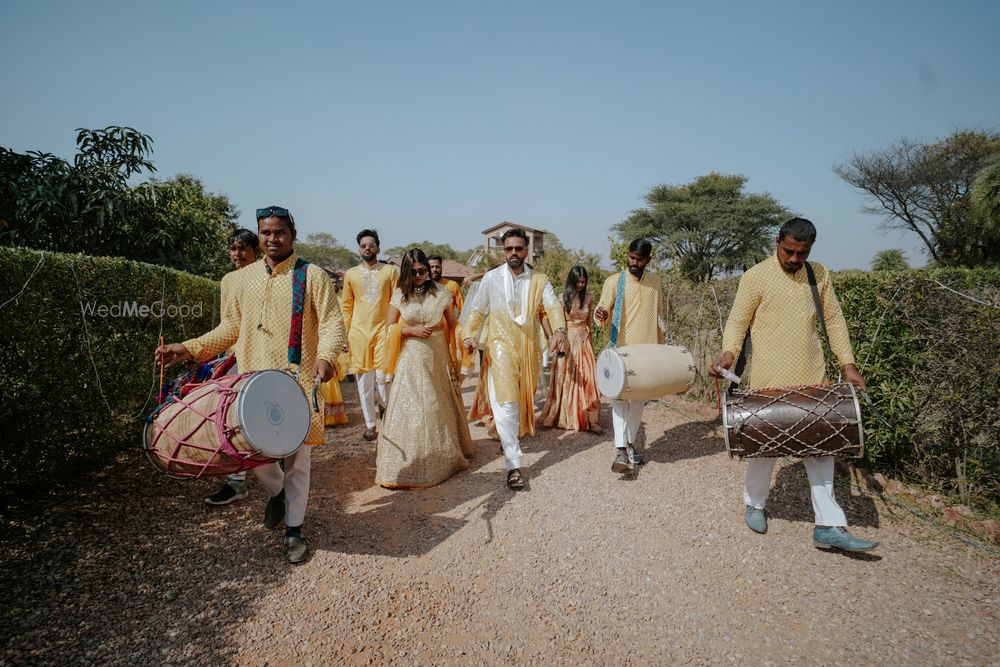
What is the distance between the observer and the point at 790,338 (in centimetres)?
334

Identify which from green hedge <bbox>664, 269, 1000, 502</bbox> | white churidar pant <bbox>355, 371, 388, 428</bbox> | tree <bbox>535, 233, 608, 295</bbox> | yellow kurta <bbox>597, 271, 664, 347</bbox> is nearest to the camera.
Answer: green hedge <bbox>664, 269, 1000, 502</bbox>

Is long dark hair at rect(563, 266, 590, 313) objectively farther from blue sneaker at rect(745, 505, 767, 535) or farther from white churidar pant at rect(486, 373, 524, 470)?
blue sneaker at rect(745, 505, 767, 535)

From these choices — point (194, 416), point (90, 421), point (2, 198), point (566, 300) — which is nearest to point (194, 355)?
point (194, 416)

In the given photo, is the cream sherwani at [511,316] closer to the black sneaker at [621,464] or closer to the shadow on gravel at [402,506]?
the shadow on gravel at [402,506]

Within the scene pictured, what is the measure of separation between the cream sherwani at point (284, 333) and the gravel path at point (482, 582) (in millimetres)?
458

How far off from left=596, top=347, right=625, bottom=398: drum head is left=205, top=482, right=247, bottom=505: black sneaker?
9.67ft

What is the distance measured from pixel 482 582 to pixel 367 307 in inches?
147

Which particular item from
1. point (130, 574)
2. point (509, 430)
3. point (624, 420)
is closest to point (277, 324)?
point (130, 574)

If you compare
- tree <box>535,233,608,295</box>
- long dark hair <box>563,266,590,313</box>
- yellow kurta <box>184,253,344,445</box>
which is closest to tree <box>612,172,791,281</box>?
tree <box>535,233,608,295</box>

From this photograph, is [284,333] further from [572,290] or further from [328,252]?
[328,252]

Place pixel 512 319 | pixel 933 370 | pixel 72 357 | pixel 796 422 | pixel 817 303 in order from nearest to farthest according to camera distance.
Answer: pixel 796 422 < pixel 817 303 < pixel 72 357 < pixel 933 370 < pixel 512 319

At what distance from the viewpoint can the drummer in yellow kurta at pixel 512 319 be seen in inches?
173

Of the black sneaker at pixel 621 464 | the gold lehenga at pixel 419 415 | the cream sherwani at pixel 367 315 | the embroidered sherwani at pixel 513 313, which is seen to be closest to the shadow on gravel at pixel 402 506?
the gold lehenga at pixel 419 415

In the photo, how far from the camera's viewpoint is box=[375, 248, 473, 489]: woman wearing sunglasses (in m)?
4.22
